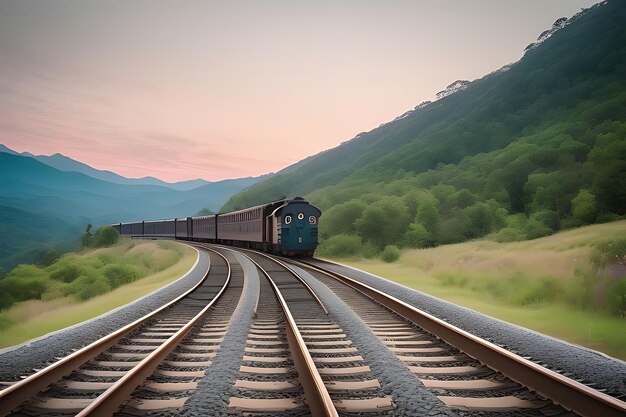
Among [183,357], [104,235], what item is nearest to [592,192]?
[183,357]

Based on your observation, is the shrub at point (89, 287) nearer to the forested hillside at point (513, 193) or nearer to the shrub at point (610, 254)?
the forested hillside at point (513, 193)

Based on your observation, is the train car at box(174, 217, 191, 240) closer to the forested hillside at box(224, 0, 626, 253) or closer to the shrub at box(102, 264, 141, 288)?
the forested hillside at box(224, 0, 626, 253)

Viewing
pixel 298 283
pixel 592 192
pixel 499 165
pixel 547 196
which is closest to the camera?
pixel 298 283

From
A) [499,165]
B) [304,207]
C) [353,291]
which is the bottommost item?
[353,291]

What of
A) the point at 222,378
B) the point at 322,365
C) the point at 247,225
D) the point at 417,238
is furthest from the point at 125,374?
the point at 417,238

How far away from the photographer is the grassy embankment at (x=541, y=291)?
10.2m

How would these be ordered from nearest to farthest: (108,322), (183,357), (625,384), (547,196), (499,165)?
(625,384) → (183,357) → (108,322) → (547,196) → (499,165)

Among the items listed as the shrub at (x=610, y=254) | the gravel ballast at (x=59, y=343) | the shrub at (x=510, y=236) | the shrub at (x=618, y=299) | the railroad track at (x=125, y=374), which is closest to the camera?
the railroad track at (x=125, y=374)

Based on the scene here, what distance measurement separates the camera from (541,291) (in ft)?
46.9

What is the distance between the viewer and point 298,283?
61.4 ft

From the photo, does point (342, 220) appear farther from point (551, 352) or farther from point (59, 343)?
point (551, 352)

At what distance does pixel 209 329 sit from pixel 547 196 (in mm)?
61578

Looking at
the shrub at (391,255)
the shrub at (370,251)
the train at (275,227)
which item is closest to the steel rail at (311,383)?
the train at (275,227)

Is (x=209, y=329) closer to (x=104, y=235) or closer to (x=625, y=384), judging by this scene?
(x=625, y=384)
